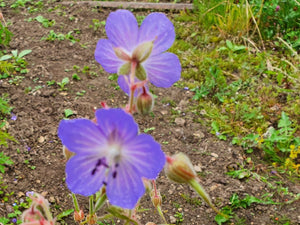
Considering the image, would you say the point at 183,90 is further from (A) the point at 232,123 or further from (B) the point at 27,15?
(B) the point at 27,15

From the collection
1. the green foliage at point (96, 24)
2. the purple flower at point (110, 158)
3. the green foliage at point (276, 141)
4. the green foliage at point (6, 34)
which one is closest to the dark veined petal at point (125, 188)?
the purple flower at point (110, 158)

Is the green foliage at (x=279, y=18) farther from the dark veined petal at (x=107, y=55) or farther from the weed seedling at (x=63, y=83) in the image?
the dark veined petal at (x=107, y=55)

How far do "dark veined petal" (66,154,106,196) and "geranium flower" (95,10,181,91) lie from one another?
0.26 m

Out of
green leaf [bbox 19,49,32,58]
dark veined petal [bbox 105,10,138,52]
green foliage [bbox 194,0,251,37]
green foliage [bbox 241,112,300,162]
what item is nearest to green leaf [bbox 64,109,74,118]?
green leaf [bbox 19,49,32,58]

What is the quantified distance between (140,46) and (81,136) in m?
0.28

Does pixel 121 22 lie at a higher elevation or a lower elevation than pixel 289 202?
higher

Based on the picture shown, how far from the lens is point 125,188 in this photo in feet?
3.04

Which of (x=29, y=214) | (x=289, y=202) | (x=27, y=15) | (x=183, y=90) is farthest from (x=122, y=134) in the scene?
(x=27, y=15)

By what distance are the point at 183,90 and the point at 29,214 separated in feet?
8.09

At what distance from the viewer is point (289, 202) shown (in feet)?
8.07

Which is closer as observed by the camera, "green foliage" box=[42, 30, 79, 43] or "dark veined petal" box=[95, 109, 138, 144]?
"dark veined petal" box=[95, 109, 138, 144]

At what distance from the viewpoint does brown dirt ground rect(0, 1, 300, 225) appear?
95.3 inches

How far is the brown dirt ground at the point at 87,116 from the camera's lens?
95.3 inches

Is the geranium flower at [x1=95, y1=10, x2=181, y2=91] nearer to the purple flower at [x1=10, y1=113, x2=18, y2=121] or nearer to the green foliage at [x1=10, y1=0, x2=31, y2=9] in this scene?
the purple flower at [x1=10, y1=113, x2=18, y2=121]
